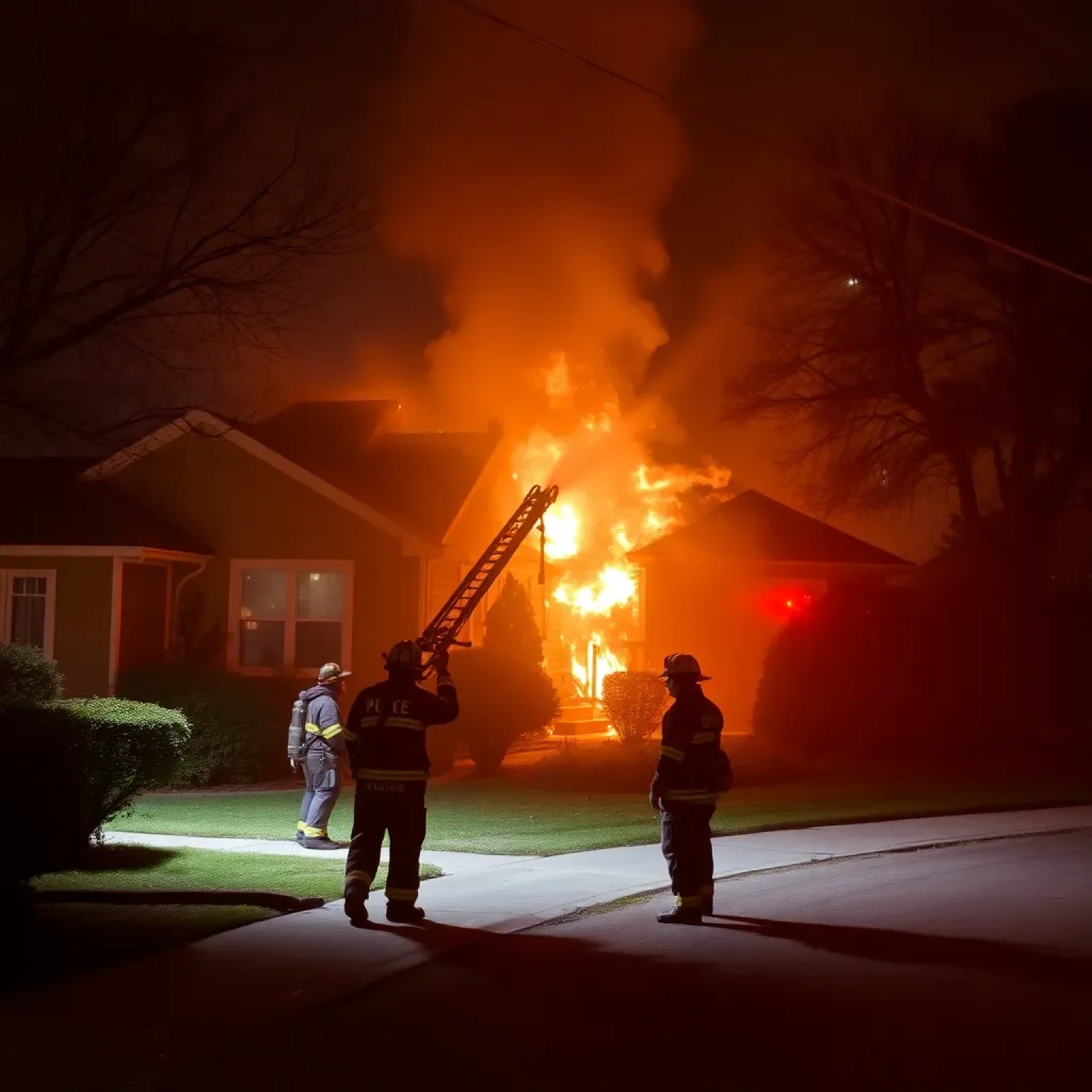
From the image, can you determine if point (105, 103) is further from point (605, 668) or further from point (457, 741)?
point (605, 668)

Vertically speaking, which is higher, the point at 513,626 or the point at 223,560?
the point at 223,560

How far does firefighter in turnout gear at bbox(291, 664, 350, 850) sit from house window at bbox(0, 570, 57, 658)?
31.9ft

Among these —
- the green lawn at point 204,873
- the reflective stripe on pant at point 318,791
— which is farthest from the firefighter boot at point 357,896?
the reflective stripe on pant at point 318,791

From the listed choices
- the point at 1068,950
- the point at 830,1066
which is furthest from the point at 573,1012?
the point at 1068,950

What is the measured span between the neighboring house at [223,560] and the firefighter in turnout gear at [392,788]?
12543mm

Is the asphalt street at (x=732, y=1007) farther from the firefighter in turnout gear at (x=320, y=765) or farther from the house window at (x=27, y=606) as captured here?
the house window at (x=27, y=606)

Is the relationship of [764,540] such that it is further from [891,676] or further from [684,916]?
[684,916]

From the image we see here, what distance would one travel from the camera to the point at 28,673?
1828cm

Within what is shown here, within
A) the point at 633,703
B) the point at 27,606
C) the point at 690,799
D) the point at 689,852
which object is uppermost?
the point at 27,606

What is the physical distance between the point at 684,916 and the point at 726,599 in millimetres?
21388

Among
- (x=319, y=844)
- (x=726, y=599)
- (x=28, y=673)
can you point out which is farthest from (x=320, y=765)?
(x=726, y=599)

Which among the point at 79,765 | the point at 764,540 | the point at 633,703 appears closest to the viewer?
the point at 79,765

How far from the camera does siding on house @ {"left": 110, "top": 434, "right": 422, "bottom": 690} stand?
21.8 m

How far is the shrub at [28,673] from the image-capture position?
1795 cm
